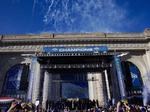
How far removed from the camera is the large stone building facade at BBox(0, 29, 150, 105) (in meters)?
30.2

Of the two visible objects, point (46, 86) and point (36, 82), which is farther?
point (36, 82)

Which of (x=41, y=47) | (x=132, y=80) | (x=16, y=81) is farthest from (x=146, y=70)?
(x=16, y=81)

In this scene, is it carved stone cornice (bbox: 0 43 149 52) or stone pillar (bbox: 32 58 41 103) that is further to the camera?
carved stone cornice (bbox: 0 43 149 52)

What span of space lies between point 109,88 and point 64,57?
330 inches

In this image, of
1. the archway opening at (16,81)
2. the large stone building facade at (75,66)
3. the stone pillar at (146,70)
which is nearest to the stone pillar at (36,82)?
the large stone building facade at (75,66)

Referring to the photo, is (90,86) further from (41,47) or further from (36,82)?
(41,47)

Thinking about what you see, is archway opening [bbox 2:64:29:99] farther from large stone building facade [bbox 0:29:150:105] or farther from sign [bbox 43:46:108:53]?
sign [bbox 43:46:108:53]

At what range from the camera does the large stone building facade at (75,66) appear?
30.2 meters

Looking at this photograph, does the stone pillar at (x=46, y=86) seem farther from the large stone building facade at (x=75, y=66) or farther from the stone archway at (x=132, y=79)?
the stone archway at (x=132, y=79)

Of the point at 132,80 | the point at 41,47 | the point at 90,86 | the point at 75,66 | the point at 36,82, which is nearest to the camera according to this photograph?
the point at 75,66

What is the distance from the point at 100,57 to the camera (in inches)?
1203

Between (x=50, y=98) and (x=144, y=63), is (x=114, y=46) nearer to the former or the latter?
(x=144, y=63)

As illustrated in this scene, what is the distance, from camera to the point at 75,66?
2981 cm

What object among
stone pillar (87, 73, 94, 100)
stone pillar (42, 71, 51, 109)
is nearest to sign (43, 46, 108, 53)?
stone pillar (42, 71, 51, 109)
